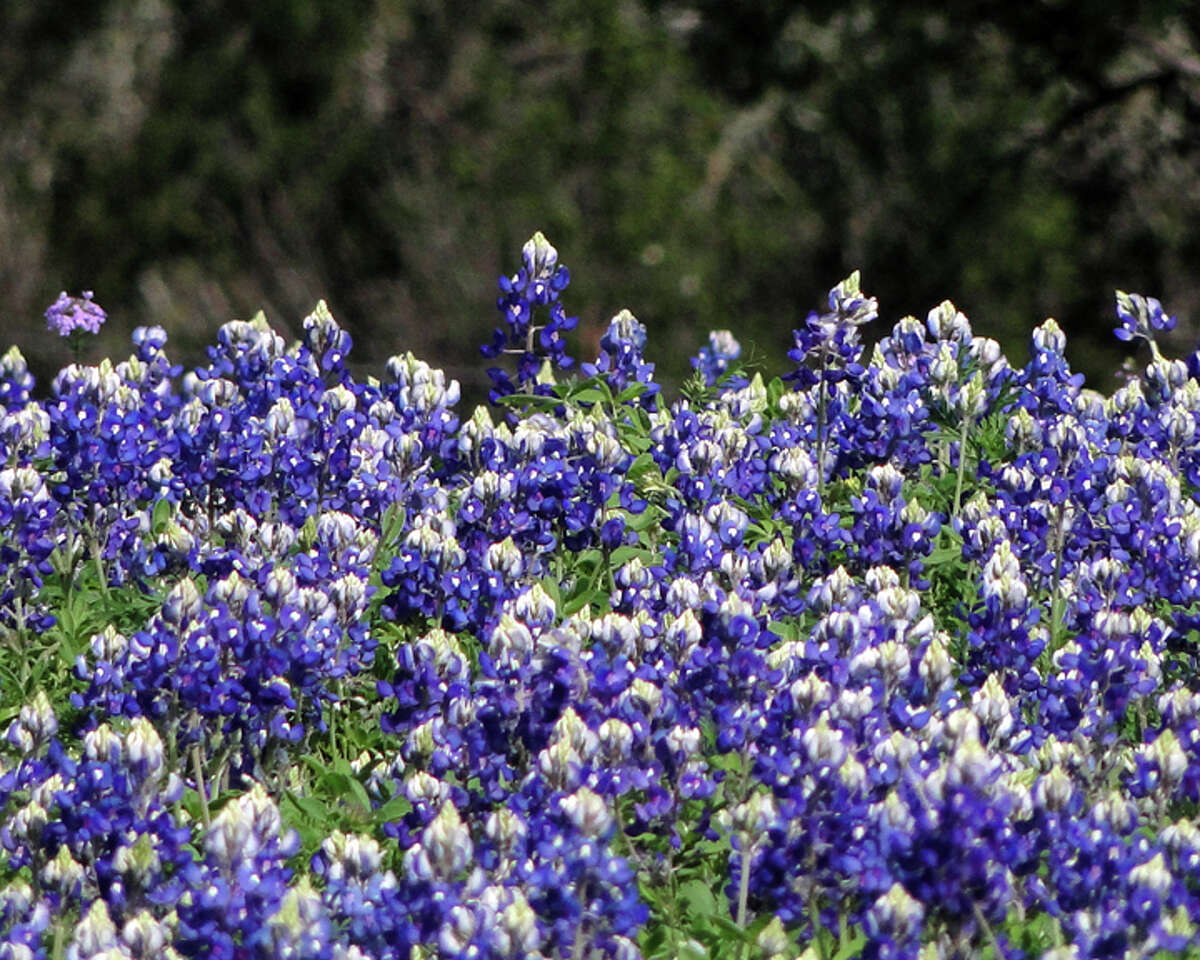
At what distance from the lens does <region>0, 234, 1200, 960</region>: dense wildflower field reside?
116 inches

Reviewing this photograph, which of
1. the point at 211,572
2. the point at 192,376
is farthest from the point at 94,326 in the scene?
the point at 211,572

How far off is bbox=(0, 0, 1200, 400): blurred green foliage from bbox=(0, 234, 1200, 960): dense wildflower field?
920cm

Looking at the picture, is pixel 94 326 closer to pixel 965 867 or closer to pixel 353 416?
pixel 353 416

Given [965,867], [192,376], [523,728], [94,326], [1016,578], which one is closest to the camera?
[965,867]

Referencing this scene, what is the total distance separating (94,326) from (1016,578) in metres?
2.65

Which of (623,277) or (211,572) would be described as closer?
(211,572)

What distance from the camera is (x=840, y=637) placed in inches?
138

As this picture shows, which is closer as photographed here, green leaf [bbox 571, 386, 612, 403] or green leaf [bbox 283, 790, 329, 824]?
green leaf [bbox 283, 790, 329, 824]

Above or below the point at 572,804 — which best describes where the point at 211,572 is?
above

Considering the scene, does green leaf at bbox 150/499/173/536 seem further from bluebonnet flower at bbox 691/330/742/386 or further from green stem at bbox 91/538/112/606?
bluebonnet flower at bbox 691/330/742/386

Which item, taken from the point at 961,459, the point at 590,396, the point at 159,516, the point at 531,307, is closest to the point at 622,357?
the point at 590,396

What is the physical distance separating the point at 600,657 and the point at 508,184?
14.2 meters

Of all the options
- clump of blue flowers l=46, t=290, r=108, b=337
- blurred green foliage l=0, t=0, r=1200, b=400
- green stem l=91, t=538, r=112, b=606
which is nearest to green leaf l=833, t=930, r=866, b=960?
green stem l=91, t=538, r=112, b=606

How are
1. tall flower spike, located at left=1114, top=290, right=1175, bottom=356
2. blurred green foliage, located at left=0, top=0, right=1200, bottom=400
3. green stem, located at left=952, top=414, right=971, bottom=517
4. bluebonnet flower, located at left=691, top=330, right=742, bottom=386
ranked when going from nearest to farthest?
green stem, located at left=952, top=414, right=971, bottom=517
tall flower spike, located at left=1114, top=290, right=1175, bottom=356
bluebonnet flower, located at left=691, top=330, right=742, bottom=386
blurred green foliage, located at left=0, top=0, right=1200, bottom=400
